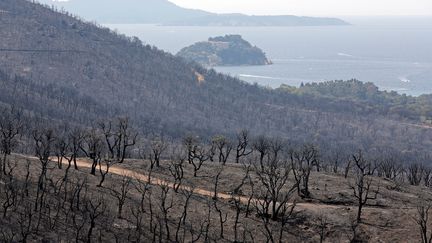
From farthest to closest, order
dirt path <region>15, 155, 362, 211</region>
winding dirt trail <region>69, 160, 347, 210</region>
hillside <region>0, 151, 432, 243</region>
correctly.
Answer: winding dirt trail <region>69, 160, 347, 210</region> → dirt path <region>15, 155, 362, 211</region> → hillside <region>0, 151, 432, 243</region>

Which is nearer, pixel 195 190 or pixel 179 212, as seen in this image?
pixel 179 212

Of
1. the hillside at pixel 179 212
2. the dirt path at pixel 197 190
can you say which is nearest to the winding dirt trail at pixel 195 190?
the dirt path at pixel 197 190

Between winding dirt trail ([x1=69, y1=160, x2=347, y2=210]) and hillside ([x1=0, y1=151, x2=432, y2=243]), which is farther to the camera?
winding dirt trail ([x1=69, y1=160, x2=347, y2=210])

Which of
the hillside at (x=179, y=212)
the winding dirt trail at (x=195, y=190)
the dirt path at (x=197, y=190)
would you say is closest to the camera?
the hillside at (x=179, y=212)

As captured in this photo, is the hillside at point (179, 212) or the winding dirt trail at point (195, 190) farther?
the winding dirt trail at point (195, 190)

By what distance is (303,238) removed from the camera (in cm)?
6166

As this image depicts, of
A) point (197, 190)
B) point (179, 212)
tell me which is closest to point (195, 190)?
point (197, 190)

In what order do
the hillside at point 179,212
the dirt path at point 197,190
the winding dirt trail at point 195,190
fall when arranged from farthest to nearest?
the winding dirt trail at point 195,190
the dirt path at point 197,190
the hillside at point 179,212

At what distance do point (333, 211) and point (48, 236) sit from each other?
32.5m

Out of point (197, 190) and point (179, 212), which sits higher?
point (197, 190)

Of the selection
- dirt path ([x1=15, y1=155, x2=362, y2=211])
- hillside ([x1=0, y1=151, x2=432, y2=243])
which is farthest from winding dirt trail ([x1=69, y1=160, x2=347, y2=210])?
hillside ([x1=0, y1=151, x2=432, y2=243])

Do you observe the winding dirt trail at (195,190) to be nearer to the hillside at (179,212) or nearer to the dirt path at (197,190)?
the dirt path at (197,190)

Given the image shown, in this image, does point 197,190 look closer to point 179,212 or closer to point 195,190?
point 195,190

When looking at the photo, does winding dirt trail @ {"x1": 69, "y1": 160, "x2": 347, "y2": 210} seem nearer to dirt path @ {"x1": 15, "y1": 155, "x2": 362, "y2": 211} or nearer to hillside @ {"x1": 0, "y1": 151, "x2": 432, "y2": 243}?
dirt path @ {"x1": 15, "y1": 155, "x2": 362, "y2": 211}
